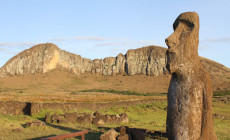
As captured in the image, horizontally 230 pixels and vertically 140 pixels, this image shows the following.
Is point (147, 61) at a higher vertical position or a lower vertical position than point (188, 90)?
higher

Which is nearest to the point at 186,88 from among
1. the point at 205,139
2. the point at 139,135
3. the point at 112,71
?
the point at 205,139

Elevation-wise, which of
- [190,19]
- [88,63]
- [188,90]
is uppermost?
[88,63]

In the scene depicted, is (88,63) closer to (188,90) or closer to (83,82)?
(83,82)

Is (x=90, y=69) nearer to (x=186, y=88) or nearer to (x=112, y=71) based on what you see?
(x=112, y=71)

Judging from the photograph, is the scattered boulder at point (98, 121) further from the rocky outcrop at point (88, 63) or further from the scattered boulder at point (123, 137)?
the rocky outcrop at point (88, 63)

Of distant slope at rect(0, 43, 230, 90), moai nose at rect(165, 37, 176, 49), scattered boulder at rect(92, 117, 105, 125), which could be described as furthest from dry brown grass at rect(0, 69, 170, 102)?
moai nose at rect(165, 37, 176, 49)

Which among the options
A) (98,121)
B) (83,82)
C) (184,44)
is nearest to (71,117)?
(98,121)

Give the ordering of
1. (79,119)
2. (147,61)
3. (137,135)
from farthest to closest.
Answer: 1. (147,61)
2. (79,119)
3. (137,135)

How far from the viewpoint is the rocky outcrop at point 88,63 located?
114938 mm

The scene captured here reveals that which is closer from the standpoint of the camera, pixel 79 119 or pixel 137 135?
pixel 137 135

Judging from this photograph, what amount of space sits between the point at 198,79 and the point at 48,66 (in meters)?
111

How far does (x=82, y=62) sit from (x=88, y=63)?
321 centimetres

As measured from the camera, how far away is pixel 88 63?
130375 millimetres

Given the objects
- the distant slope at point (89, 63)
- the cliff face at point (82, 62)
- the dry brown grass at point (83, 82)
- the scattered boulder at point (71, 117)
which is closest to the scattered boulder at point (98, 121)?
the scattered boulder at point (71, 117)
